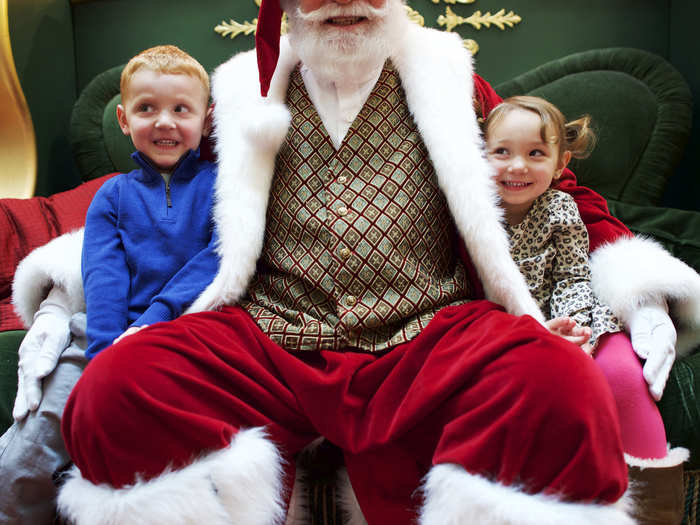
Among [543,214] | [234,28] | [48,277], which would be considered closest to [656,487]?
[543,214]

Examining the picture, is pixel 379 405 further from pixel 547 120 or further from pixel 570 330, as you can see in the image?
pixel 547 120

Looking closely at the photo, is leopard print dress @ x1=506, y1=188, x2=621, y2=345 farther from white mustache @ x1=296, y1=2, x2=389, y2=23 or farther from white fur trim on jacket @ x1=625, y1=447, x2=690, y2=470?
white mustache @ x1=296, y1=2, x2=389, y2=23

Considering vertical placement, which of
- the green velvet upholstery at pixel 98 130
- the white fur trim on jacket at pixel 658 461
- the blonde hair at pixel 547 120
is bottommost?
the white fur trim on jacket at pixel 658 461

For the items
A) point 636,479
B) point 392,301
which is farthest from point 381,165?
point 636,479

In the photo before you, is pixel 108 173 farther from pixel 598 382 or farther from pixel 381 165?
pixel 598 382

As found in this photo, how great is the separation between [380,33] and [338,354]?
28.2 inches

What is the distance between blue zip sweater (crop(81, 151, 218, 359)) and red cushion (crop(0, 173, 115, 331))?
0.39 meters

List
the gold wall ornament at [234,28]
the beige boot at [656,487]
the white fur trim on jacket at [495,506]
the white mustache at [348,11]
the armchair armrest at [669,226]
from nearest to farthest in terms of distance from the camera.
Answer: the white fur trim on jacket at [495,506] < the beige boot at [656,487] < the white mustache at [348,11] < the armchair armrest at [669,226] < the gold wall ornament at [234,28]

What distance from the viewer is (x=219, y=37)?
7.04ft

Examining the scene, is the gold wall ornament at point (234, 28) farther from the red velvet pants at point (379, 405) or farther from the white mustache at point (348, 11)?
the red velvet pants at point (379, 405)

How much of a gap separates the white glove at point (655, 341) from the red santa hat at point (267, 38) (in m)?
0.95

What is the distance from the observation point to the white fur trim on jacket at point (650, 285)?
122cm

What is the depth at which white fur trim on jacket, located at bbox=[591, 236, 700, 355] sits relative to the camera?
1.22m

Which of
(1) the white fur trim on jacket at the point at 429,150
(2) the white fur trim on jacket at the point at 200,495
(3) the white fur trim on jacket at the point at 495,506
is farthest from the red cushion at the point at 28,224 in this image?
(3) the white fur trim on jacket at the point at 495,506
